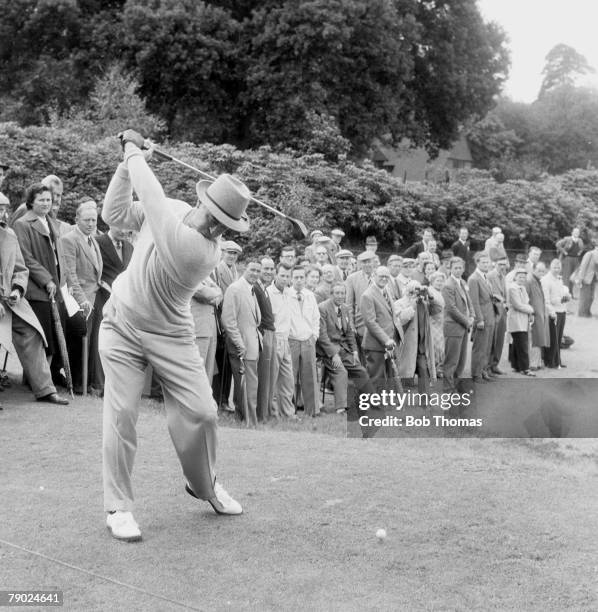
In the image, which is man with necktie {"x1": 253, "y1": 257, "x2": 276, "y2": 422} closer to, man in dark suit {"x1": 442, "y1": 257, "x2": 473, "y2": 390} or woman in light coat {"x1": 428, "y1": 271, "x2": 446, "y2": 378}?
woman in light coat {"x1": 428, "y1": 271, "x2": 446, "y2": 378}

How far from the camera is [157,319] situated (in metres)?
6.11

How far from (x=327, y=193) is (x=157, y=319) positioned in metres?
20.0

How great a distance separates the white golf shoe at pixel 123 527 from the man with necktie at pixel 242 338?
18.7 ft

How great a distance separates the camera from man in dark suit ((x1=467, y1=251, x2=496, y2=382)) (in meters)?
16.5

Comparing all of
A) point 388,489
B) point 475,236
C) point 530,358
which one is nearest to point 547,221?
point 475,236

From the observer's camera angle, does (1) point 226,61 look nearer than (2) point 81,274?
No

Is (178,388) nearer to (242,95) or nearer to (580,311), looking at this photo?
(580,311)

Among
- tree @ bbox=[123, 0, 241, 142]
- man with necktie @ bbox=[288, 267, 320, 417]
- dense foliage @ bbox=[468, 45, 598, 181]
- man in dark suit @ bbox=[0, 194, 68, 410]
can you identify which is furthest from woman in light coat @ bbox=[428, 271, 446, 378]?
dense foliage @ bbox=[468, 45, 598, 181]

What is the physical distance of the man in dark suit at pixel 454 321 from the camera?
49.4 feet

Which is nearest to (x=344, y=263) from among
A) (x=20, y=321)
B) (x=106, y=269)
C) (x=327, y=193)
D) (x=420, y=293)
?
(x=420, y=293)

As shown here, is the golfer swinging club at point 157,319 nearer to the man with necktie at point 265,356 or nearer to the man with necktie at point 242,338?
the man with necktie at point 242,338

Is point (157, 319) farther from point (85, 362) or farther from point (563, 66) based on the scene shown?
point (563, 66)

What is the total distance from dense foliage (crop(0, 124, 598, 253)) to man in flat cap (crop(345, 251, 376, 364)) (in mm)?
6491

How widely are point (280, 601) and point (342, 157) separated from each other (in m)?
23.6
